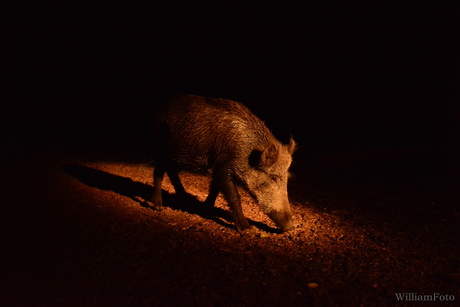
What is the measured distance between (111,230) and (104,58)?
573 inches

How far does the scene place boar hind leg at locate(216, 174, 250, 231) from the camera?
16.5 ft

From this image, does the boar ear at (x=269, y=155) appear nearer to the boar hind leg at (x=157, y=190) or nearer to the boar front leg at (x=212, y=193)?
the boar front leg at (x=212, y=193)

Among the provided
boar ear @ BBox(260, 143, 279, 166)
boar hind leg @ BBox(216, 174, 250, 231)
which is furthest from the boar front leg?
boar ear @ BBox(260, 143, 279, 166)

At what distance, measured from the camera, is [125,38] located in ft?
54.7

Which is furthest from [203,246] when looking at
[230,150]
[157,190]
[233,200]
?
[157,190]

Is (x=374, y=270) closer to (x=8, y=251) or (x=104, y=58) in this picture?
(x=8, y=251)

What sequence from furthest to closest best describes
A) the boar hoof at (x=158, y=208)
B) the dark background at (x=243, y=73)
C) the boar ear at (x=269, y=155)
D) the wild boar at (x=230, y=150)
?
the dark background at (x=243, y=73) < the boar hoof at (x=158, y=208) < the wild boar at (x=230, y=150) < the boar ear at (x=269, y=155)

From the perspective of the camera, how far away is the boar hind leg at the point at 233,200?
5.04 metres

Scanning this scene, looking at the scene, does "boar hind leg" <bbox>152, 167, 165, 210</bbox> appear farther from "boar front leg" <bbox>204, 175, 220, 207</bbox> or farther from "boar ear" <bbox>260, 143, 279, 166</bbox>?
"boar ear" <bbox>260, 143, 279, 166</bbox>

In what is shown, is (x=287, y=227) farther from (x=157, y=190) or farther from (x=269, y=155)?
(x=157, y=190)

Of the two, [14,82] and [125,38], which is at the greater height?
[125,38]

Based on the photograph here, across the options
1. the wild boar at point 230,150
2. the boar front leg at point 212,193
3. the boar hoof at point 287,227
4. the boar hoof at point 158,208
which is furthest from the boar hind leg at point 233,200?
the boar hoof at point 158,208

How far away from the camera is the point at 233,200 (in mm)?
5117

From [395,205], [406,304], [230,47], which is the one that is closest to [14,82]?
[230,47]
